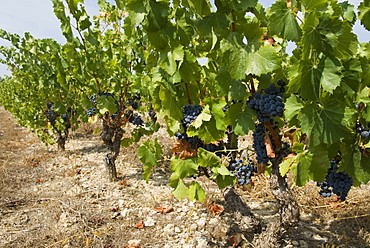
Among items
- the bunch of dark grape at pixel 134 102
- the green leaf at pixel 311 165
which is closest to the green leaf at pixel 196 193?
the green leaf at pixel 311 165

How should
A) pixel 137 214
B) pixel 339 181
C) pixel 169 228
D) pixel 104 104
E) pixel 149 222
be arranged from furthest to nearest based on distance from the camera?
1. pixel 104 104
2. pixel 137 214
3. pixel 149 222
4. pixel 169 228
5. pixel 339 181

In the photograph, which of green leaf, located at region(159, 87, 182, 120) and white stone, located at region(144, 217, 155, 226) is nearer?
green leaf, located at region(159, 87, 182, 120)

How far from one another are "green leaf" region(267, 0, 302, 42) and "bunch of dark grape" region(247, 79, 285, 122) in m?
0.39

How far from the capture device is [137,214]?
3.78 meters

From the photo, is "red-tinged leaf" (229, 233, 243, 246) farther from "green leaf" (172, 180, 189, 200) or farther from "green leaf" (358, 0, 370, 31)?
"green leaf" (358, 0, 370, 31)

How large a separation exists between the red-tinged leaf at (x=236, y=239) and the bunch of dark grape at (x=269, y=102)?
1.66 metres

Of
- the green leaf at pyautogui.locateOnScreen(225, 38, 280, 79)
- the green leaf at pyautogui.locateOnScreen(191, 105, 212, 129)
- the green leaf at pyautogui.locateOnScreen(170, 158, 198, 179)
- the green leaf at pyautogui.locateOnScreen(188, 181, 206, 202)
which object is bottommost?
the green leaf at pyautogui.locateOnScreen(188, 181, 206, 202)

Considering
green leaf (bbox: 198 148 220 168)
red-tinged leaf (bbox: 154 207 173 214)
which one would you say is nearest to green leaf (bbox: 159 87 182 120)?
green leaf (bbox: 198 148 220 168)

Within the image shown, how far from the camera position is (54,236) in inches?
128

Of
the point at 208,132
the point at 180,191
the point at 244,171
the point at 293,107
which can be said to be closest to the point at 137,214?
the point at 180,191

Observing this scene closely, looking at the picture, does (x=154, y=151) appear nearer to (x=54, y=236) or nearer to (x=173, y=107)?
(x=173, y=107)

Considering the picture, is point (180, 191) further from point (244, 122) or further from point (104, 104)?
point (104, 104)

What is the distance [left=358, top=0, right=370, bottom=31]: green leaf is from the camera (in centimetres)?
170

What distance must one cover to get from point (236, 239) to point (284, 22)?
2.32 metres
